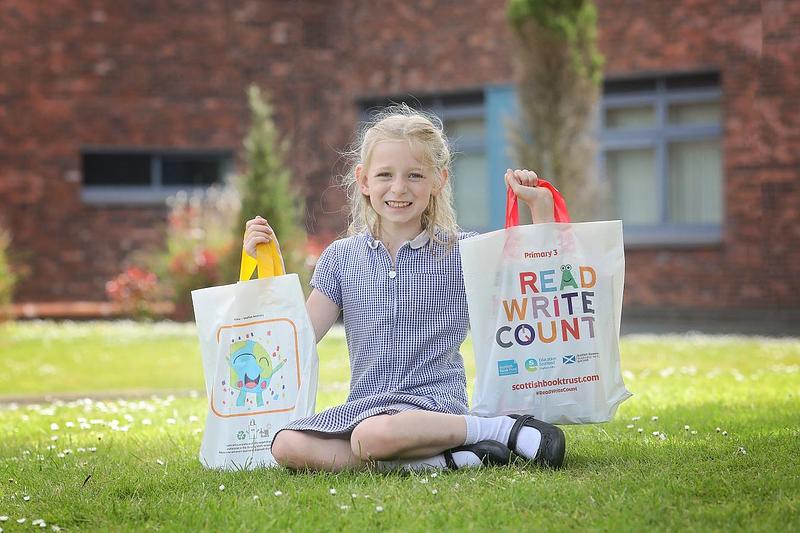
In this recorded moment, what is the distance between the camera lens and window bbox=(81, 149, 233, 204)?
1565 cm

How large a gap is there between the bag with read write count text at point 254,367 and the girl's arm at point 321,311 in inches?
5.9

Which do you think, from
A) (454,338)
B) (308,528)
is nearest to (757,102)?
(454,338)

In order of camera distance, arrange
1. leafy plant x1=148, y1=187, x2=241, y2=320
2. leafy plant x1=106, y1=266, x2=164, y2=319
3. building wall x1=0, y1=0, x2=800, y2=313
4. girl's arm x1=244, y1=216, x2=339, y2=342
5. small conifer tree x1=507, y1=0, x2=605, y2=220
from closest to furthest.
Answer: girl's arm x1=244, y1=216, x2=339, y2=342, small conifer tree x1=507, y1=0, x2=605, y2=220, leafy plant x1=148, y1=187, x2=241, y2=320, building wall x1=0, y1=0, x2=800, y2=313, leafy plant x1=106, y1=266, x2=164, y2=319

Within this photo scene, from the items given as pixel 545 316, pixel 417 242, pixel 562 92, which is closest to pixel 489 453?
pixel 545 316

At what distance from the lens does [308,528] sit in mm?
3359

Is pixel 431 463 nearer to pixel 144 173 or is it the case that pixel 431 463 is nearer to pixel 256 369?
pixel 256 369

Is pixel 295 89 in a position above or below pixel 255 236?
above

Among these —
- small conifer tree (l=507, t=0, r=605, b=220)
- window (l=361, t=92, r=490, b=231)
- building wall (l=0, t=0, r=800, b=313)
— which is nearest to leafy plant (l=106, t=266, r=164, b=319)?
building wall (l=0, t=0, r=800, b=313)

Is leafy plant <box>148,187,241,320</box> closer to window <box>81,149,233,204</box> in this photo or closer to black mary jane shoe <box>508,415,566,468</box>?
window <box>81,149,233,204</box>

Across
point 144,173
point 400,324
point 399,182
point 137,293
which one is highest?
point 144,173

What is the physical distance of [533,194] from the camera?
14.3 ft

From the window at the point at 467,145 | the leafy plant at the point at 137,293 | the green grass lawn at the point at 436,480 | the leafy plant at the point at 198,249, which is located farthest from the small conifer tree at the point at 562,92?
the green grass lawn at the point at 436,480

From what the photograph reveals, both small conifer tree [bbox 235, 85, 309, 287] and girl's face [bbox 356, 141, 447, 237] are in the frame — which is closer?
girl's face [bbox 356, 141, 447, 237]

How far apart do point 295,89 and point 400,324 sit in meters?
12.1
